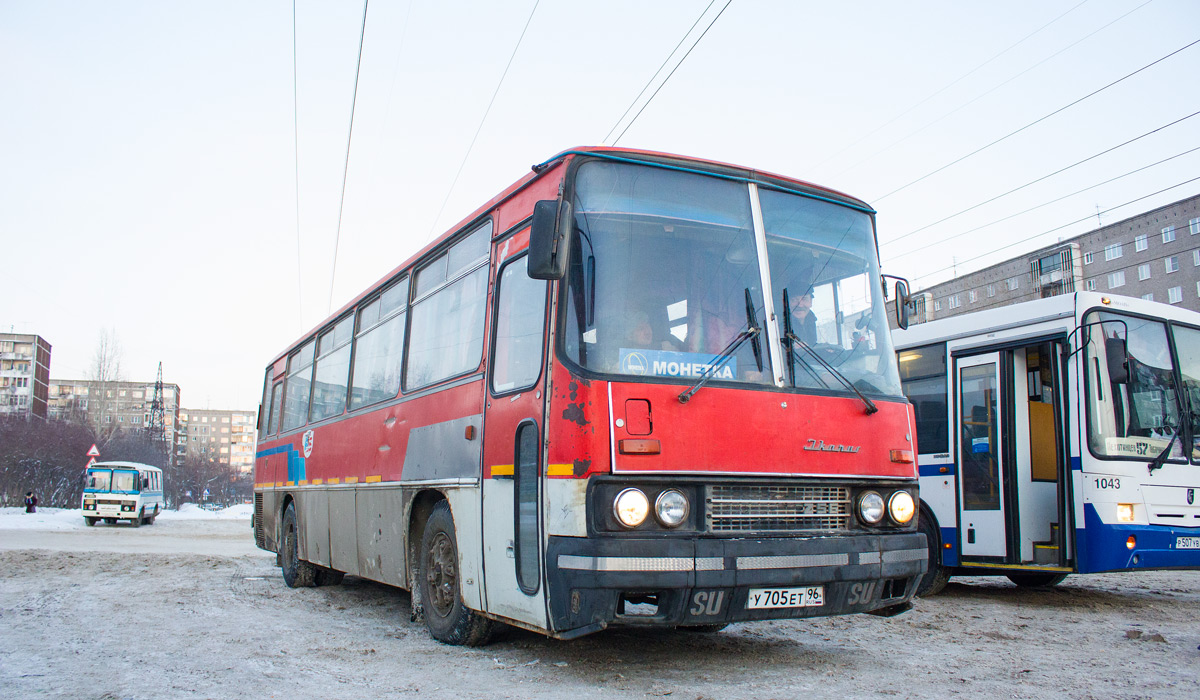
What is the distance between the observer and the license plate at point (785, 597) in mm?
4867

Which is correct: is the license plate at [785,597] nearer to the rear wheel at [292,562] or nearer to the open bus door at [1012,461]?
the open bus door at [1012,461]

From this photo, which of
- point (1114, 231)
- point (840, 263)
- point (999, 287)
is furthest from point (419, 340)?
point (999, 287)

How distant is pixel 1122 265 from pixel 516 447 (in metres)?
66.9

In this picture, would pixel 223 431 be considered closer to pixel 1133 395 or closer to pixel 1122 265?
pixel 1122 265

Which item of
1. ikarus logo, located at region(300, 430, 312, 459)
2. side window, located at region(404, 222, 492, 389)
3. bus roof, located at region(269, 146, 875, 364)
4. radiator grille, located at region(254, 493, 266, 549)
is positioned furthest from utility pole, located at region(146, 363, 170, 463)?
bus roof, located at region(269, 146, 875, 364)

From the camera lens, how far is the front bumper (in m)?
4.59

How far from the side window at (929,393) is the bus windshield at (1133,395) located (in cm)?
173

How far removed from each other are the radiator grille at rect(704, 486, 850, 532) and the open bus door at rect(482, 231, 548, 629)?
3.29ft

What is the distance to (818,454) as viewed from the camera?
5.25m

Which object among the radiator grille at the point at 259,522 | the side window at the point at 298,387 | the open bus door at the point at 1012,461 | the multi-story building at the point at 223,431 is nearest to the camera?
the open bus door at the point at 1012,461

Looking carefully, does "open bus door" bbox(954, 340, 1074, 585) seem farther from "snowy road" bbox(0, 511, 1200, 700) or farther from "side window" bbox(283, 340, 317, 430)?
"side window" bbox(283, 340, 317, 430)

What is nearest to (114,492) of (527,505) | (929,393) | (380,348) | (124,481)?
(124,481)

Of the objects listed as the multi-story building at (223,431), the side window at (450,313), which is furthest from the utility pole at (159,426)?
the multi-story building at (223,431)

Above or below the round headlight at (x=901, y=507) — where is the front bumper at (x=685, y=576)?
below
